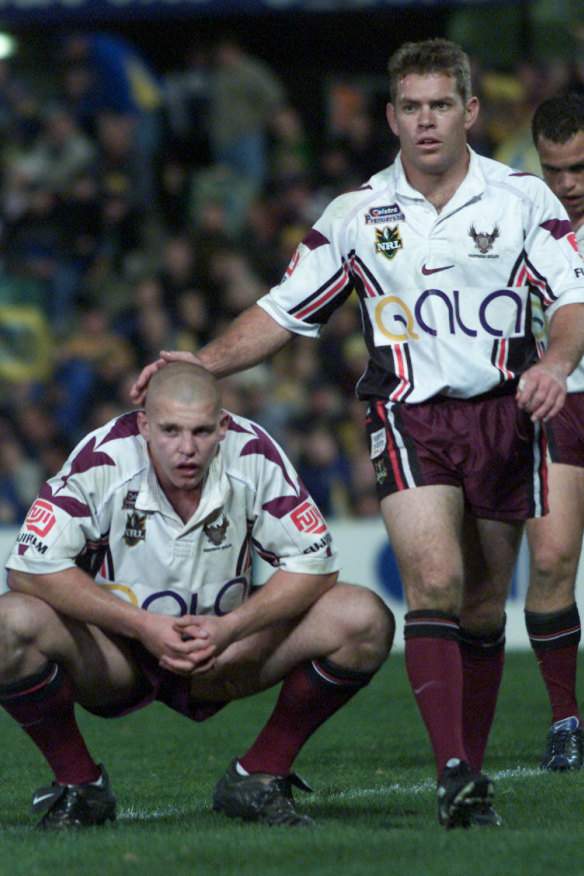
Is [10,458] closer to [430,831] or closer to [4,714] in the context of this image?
[4,714]

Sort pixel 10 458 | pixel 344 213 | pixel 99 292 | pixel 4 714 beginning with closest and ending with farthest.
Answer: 1. pixel 344 213
2. pixel 4 714
3. pixel 10 458
4. pixel 99 292

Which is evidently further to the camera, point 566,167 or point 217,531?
point 566,167

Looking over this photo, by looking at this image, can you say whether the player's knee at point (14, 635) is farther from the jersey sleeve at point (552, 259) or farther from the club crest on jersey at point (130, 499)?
the jersey sleeve at point (552, 259)

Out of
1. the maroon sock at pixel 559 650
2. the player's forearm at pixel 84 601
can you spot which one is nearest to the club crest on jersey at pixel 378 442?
the player's forearm at pixel 84 601

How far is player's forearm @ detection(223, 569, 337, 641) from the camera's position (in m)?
3.97

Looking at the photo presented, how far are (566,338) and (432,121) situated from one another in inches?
28.2

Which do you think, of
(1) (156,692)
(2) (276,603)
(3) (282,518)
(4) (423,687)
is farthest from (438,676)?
(1) (156,692)

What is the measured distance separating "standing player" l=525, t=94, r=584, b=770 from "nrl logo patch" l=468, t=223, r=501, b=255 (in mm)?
1053

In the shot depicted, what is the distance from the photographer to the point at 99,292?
39.6 ft

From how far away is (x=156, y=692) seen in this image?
4.22 meters

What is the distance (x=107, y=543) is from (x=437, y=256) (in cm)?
122

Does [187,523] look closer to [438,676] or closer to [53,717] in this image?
[53,717]

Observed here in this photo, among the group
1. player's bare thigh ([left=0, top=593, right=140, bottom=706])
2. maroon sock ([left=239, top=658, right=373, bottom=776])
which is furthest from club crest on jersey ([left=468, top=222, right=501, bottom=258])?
player's bare thigh ([left=0, top=593, right=140, bottom=706])

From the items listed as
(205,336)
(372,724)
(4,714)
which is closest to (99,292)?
(205,336)
